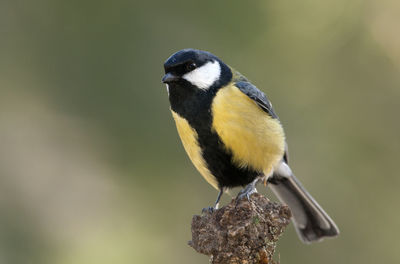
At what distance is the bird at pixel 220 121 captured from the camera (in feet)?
10.7

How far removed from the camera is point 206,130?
3.25 meters

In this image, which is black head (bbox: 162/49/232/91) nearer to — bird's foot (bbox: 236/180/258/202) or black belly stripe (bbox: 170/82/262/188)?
black belly stripe (bbox: 170/82/262/188)

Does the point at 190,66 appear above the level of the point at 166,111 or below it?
above

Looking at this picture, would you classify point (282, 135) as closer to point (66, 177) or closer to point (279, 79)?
point (279, 79)

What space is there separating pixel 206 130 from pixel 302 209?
3.96 feet

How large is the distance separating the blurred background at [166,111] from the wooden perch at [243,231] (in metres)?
2.80

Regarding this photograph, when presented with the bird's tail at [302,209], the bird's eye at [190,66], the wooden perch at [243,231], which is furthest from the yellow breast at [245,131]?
the wooden perch at [243,231]

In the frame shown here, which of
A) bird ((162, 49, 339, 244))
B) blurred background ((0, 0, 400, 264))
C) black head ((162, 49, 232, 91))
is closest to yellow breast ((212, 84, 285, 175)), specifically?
bird ((162, 49, 339, 244))

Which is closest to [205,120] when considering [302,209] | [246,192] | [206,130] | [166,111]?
[206,130]

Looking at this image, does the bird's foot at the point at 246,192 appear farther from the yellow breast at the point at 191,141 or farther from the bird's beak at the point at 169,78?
the bird's beak at the point at 169,78

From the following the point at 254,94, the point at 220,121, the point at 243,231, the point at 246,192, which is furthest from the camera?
the point at 254,94

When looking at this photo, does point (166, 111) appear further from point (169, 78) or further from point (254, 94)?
point (169, 78)

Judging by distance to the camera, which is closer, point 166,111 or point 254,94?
point 254,94

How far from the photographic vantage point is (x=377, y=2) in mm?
5109
